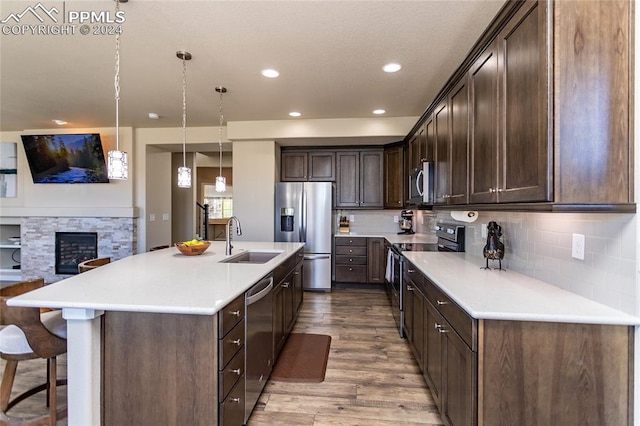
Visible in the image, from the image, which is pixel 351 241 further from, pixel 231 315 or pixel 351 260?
pixel 231 315

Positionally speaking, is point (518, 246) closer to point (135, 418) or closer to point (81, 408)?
point (135, 418)

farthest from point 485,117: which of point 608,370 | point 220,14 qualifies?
point 220,14

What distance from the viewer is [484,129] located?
1.85 metres

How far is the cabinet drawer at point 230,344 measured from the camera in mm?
1502

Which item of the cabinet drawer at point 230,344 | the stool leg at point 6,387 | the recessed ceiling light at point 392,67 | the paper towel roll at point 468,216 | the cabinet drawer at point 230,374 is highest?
the recessed ceiling light at point 392,67

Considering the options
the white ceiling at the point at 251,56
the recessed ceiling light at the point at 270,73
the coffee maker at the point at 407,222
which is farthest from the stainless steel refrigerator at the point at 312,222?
the recessed ceiling light at the point at 270,73

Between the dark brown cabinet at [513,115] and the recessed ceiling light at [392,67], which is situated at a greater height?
the recessed ceiling light at [392,67]

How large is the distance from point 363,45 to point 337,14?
454mm

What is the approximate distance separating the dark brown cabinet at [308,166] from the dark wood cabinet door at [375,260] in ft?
4.17

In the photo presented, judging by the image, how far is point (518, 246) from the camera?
7.15 ft

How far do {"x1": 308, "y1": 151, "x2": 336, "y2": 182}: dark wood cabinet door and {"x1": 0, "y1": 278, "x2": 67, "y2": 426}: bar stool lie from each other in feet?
13.1

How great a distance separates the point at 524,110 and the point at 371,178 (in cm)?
385

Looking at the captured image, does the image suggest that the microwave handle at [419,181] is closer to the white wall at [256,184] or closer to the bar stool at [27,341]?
the white wall at [256,184]

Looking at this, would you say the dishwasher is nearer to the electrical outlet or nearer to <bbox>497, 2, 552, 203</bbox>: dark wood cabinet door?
<bbox>497, 2, 552, 203</bbox>: dark wood cabinet door
